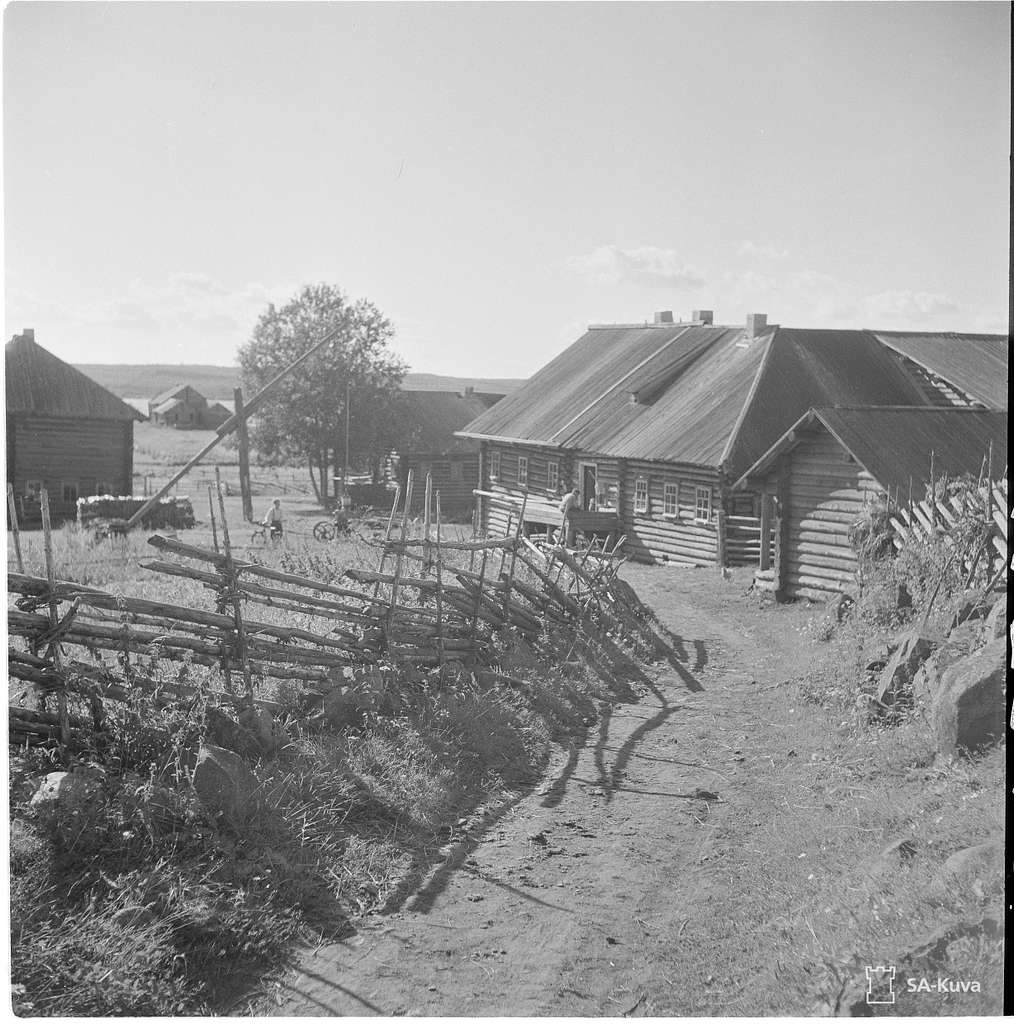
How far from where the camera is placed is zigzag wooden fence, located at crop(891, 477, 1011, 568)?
36.2 ft

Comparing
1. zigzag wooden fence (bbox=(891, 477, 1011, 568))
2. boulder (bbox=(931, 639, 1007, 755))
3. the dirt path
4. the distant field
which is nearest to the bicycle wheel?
zigzag wooden fence (bbox=(891, 477, 1011, 568))

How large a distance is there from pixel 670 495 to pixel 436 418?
22.8m

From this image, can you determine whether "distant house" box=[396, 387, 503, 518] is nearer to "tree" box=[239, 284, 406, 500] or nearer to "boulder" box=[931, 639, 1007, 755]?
"tree" box=[239, 284, 406, 500]

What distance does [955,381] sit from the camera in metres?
24.8

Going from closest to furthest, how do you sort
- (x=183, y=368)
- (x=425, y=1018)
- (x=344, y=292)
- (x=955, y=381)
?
(x=425, y=1018), (x=955, y=381), (x=344, y=292), (x=183, y=368)

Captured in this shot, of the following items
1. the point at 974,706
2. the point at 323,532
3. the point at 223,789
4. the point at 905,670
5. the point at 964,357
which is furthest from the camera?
the point at 964,357

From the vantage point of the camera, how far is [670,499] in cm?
2375

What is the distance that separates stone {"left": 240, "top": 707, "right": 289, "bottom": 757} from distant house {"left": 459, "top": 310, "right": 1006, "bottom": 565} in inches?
582

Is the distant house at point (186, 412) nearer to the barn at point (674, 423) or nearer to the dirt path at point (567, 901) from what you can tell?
the barn at point (674, 423)

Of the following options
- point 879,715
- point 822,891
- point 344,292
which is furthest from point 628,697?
point 344,292

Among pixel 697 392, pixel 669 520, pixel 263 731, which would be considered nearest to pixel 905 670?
pixel 263 731

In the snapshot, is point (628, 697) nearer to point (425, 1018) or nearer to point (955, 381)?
point (425, 1018)

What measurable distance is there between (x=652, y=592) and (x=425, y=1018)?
44.2ft

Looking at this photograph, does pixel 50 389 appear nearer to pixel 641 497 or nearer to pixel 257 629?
pixel 641 497
